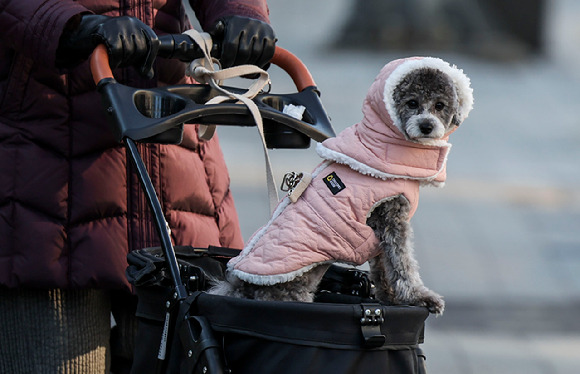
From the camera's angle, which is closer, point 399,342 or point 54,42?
point 399,342

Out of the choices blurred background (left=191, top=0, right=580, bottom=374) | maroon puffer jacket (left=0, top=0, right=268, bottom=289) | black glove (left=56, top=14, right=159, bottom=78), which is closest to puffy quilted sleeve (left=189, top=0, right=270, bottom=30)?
maroon puffer jacket (left=0, top=0, right=268, bottom=289)

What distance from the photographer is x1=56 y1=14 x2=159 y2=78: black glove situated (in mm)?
2250

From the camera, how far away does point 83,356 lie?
2.49 meters

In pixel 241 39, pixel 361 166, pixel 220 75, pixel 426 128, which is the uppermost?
pixel 241 39

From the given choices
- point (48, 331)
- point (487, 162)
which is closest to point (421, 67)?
point (48, 331)

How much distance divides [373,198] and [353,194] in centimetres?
5

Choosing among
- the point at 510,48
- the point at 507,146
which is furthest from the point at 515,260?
the point at 510,48

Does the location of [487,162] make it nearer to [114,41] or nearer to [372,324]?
[114,41]

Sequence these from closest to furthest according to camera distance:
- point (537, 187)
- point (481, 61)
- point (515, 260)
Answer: point (515, 260), point (537, 187), point (481, 61)

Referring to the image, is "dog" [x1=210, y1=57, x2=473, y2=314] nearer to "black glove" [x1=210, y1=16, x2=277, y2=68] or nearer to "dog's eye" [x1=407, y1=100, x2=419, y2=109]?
"dog's eye" [x1=407, y1=100, x2=419, y2=109]

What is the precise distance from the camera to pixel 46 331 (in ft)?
8.04

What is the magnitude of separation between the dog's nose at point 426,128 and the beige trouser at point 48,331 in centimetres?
100

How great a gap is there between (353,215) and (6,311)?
3.18 ft

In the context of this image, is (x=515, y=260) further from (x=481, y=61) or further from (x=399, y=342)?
(x=481, y=61)
